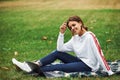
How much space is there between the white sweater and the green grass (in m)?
0.26

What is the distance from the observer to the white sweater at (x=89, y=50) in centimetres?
676

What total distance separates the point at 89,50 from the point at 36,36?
565 centimetres

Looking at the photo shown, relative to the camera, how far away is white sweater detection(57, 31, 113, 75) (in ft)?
22.2

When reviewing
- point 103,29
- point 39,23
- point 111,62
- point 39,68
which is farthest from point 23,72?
point 39,23

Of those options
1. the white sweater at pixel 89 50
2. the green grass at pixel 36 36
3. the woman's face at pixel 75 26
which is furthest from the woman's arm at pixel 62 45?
the green grass at pixel 36 36

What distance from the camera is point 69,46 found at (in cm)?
741

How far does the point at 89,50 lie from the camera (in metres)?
6.91

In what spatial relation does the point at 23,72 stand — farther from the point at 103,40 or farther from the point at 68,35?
the point at 68,35

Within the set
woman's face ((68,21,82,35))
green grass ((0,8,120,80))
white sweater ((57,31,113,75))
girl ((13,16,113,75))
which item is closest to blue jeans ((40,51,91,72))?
girl ((13,16,113,75))

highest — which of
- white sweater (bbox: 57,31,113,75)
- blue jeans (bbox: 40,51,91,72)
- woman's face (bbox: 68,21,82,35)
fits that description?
woman's face (bbox: 68,21,82,35)

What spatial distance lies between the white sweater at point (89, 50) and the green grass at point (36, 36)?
26cm

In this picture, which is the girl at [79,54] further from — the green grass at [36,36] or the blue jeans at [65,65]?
the green grass at [36,36]

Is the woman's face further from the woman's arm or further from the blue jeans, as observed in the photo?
the blue jeans

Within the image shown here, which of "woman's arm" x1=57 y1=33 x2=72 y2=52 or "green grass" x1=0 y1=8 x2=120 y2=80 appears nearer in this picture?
"woman's arm" x1=57 y1=33 x2=72 y2=52
